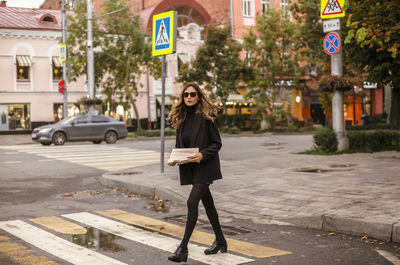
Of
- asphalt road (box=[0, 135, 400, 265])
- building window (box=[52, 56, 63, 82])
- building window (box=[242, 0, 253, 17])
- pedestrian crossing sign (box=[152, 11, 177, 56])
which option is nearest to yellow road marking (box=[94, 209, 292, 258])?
asphalt road (box=[0, 135, 400, 265])

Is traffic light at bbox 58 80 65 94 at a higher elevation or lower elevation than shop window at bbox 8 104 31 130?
higher

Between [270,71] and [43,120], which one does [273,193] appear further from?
[43,120]

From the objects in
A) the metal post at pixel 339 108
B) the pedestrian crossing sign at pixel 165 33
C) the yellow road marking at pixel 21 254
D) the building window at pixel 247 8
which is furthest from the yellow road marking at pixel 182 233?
the building window at pixel 247 8

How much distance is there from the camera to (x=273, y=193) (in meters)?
9.23

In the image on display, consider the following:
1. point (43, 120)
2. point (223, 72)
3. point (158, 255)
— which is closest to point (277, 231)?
point (158, 255)

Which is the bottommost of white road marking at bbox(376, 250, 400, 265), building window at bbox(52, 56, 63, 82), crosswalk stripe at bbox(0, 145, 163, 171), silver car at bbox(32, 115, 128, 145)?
white road marking at bbox(376, 250, 400, 265)

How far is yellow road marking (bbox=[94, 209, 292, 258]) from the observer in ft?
18.9

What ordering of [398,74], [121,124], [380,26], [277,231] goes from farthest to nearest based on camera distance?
[121,124]
[398,74]
[380,26]
[277,231]

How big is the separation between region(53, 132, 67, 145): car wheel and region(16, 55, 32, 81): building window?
51.9 feet

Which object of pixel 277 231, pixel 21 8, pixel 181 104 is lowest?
pixel 277 231

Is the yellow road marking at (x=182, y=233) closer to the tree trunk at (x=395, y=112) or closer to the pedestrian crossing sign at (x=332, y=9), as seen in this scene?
the pedestrian crossing sign at (x=332, y=9)

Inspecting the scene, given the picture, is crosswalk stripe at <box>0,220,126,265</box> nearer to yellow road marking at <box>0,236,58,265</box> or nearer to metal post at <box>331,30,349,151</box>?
yellow road marking at <box>0,236,58,265</box>

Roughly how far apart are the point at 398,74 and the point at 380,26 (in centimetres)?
351

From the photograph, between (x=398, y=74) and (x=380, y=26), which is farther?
(x=398, y=74)
